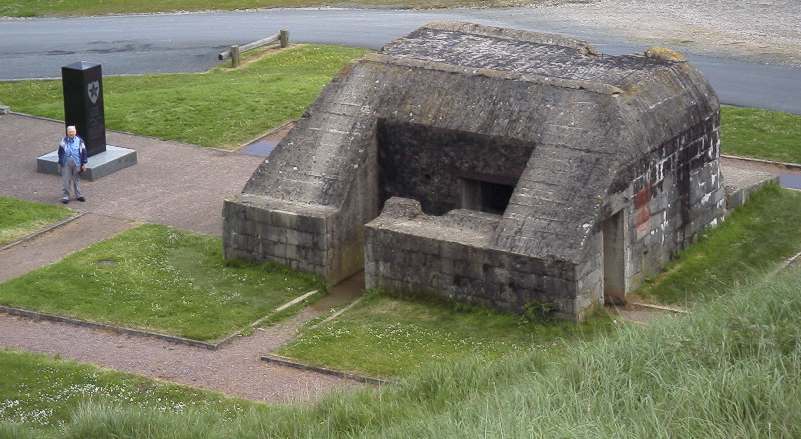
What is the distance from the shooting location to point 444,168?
23.1 m

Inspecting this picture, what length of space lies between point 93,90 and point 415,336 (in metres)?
11.0

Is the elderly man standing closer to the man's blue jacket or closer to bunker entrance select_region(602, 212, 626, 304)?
the man's blue jacket

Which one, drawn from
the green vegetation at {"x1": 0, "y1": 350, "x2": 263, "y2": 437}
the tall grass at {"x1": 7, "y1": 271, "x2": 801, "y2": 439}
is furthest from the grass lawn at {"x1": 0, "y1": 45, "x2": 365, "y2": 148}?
the tall grass at {"x1": 7, "y1": 271, "x2": 801, "y2": 439}

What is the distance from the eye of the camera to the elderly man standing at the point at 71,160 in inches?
1029

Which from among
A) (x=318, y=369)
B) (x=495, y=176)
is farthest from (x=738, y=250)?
(x=318, y=369)

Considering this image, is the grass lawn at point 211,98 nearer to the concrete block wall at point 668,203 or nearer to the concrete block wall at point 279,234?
the concrete block wall at point 279,234

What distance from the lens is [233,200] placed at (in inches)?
907

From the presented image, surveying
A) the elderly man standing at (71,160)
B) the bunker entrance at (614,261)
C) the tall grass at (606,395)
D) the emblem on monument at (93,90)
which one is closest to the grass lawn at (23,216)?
the elderly man standing at (71,160)

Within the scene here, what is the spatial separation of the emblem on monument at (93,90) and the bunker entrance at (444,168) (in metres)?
7.50

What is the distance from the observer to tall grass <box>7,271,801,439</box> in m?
12.6

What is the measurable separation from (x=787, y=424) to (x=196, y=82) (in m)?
25.0

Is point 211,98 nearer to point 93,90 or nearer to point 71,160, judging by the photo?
point 93,90

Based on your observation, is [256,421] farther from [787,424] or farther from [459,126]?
[459,126]

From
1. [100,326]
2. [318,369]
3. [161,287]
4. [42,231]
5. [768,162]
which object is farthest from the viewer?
[768,162]
